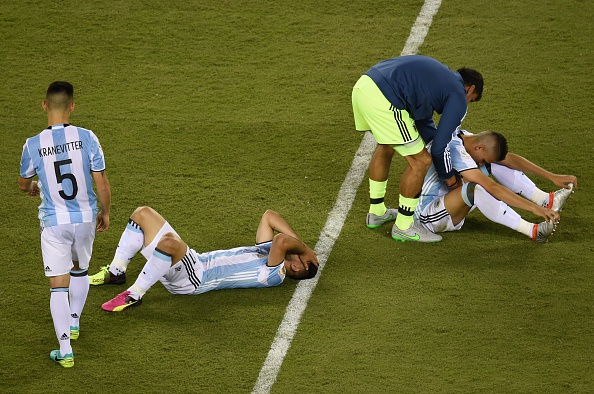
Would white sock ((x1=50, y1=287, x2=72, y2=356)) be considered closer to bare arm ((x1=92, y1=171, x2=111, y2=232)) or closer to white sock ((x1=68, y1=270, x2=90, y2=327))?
white sock ((x1=68, y1=270, x2=90, y2=327))

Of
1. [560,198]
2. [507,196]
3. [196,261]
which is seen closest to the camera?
[196,261]

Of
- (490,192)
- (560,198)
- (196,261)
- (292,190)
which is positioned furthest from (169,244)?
(560,198)

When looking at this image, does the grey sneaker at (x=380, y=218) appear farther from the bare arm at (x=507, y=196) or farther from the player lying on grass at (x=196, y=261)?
the player lying on grass at (x=196, y=261)

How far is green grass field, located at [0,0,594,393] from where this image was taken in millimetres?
6316

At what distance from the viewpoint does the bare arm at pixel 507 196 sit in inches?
288

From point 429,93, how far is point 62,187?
9.15 ft

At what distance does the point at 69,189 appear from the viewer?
20.2 feet

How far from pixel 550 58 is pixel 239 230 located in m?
4.15

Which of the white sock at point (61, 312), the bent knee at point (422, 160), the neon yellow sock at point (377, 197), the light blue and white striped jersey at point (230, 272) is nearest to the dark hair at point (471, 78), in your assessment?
the bent knee at point (422, 160)

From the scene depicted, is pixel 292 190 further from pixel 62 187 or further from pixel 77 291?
pixel 62 187

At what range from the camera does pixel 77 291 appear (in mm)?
6375

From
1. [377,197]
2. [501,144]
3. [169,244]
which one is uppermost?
[501,144]

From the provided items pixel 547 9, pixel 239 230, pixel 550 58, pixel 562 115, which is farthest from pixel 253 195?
pixel 547 9

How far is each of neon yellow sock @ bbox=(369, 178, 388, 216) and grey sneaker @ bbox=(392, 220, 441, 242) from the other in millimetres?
250
